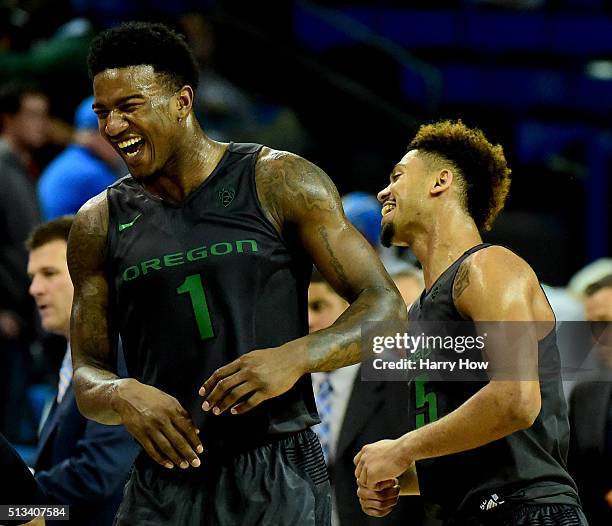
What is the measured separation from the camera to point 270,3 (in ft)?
32.5

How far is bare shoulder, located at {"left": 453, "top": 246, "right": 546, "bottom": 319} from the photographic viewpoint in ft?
10.9

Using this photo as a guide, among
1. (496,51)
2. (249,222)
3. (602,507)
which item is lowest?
(602,507)

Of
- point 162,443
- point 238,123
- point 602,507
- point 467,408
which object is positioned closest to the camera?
point 162,443

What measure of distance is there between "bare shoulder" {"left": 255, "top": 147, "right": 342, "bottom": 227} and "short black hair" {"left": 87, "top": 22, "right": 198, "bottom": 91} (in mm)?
334

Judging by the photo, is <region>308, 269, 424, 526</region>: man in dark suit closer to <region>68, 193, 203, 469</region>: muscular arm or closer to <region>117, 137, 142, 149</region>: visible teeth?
<region>68, 193, 203, 469</region>: muscular arm

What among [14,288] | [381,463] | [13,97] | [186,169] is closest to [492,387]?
[381,463]

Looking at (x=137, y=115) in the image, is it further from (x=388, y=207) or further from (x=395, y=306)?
(x=388, y=207)

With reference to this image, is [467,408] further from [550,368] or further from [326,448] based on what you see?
[326,448]

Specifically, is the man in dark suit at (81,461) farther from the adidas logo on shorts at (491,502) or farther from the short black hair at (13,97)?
the short black hair at (13,97)

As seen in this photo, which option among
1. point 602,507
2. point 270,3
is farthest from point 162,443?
point 270,3

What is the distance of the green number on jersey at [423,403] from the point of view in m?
3.54

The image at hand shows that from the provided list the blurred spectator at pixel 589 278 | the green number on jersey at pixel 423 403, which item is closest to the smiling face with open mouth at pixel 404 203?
the green number on jersey at pixel 423 403

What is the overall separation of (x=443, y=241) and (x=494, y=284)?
0.40 meters

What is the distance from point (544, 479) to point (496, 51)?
692cm
